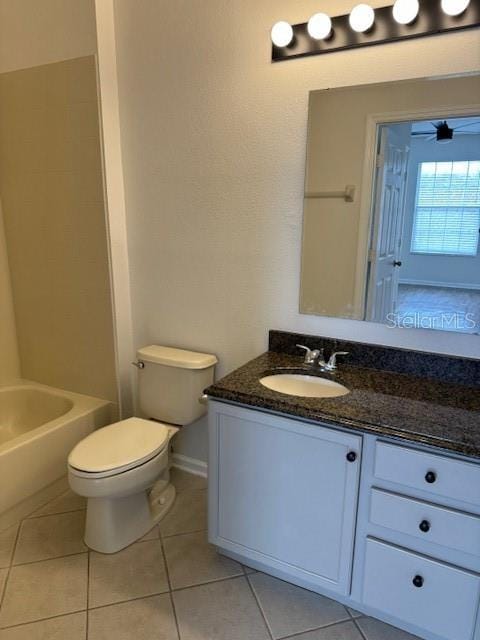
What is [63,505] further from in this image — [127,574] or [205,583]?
[205,583]

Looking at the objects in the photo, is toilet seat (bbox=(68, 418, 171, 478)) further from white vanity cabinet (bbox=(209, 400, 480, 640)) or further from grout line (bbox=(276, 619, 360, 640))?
grout line (bbox=(276, 619, 360, 640))

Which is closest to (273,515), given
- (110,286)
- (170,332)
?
(170,332)

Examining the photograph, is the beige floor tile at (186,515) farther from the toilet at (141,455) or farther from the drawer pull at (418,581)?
the drawer pull at (418,581)

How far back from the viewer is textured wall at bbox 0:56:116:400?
2.19 m

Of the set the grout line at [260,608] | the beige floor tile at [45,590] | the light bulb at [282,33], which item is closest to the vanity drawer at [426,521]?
the grout line at [260,608]

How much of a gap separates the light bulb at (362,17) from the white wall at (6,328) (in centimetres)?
208

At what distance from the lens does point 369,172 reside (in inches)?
68.3

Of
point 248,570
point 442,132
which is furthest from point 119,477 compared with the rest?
point 442,132

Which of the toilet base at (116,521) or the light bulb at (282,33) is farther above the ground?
the light bulb at (282,33)

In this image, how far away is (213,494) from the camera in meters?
1.73

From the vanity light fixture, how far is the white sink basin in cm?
126

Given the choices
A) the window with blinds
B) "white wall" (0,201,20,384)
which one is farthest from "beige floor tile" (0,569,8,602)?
A: the window with blinds

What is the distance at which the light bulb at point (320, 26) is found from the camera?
1.63m

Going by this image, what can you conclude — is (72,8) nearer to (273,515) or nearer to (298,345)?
(298,345)
